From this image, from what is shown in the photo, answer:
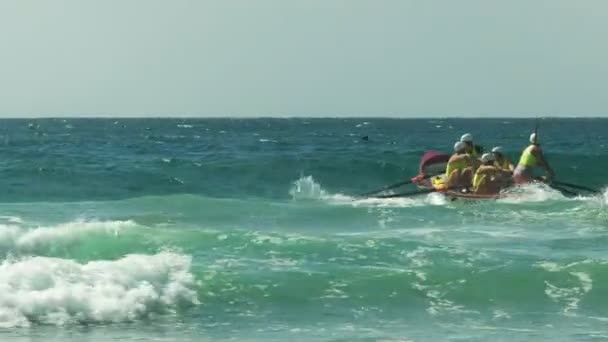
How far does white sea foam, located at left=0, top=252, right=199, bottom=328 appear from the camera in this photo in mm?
11680

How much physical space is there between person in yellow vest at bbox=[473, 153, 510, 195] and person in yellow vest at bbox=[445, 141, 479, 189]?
36 centimetres

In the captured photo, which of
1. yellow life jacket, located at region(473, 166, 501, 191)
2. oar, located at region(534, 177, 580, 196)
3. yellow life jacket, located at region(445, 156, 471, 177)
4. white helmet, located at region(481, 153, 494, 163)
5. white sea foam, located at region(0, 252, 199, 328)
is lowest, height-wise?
white sea foam, located at region(0, 252, 199, 328)

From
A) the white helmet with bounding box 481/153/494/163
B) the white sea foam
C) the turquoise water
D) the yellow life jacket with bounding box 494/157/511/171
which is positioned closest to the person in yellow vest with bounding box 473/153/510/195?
the white helmet with bounding box 481/153/494/163

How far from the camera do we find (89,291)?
12.2m

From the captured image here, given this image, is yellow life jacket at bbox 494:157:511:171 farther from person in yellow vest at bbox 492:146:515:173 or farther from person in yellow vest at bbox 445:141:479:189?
person in yellow vest at bbox 445:141:479:189

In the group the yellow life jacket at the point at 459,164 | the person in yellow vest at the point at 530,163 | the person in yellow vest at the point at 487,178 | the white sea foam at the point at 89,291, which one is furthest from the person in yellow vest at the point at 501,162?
the white sea foam at the point at 89,291

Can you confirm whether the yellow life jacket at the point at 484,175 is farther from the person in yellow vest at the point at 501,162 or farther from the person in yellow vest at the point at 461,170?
the person in yellow vest at the point at 501,162

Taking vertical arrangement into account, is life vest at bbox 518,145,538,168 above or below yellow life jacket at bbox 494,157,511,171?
above

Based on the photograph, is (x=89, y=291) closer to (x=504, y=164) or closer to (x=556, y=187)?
(x=504, y=164)

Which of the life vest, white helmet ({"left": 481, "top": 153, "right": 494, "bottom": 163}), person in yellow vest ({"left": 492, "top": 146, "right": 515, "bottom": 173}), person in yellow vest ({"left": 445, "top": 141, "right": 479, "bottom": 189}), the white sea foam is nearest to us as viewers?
the white sea foam

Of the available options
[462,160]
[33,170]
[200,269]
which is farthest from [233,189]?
[200,269]

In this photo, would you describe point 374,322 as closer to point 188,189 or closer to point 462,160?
point 462,160

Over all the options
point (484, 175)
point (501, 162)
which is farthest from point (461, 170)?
point (501, 162)

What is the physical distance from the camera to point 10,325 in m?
11.3
